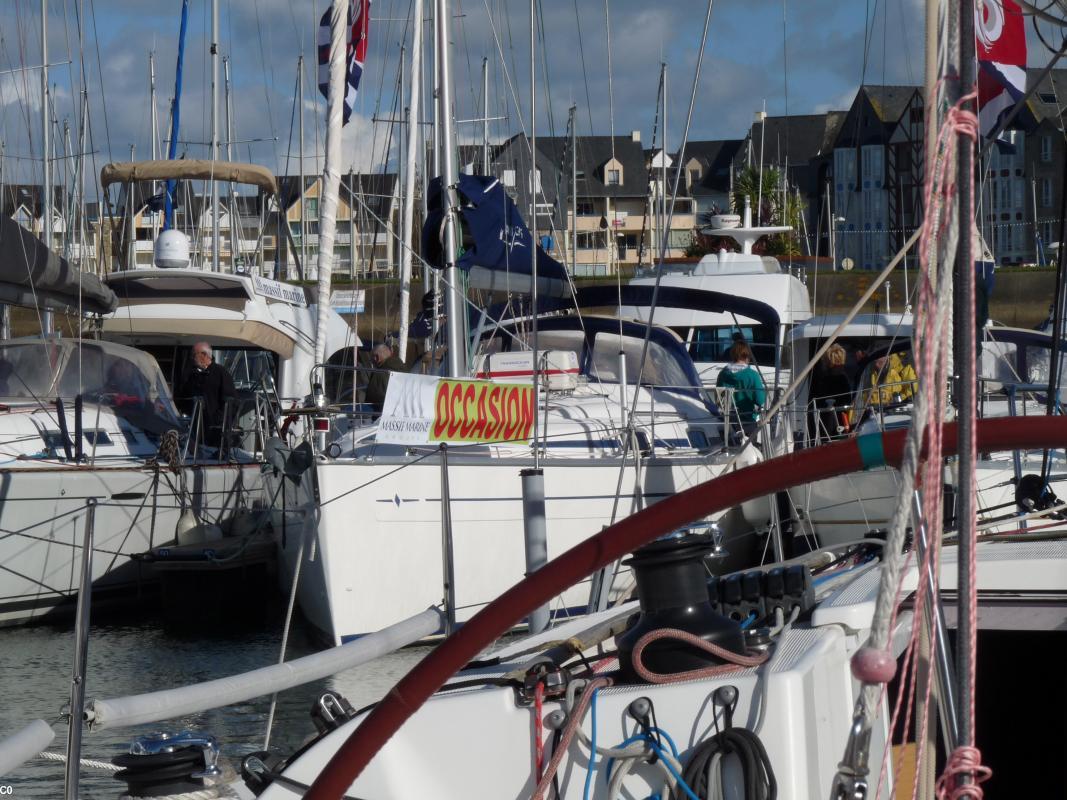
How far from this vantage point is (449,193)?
1005cm

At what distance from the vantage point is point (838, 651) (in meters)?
2.91

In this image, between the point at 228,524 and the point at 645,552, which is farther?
the point at 228,524

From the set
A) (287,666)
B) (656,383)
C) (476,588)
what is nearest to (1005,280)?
(656,383)

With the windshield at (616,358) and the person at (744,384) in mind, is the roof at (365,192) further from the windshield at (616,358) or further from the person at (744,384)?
the person at (744,384)

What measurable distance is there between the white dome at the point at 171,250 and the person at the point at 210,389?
3.75m

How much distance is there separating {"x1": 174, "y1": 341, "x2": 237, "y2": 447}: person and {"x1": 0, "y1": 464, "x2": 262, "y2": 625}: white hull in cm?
132

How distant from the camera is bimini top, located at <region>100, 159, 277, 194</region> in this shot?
53.8ft

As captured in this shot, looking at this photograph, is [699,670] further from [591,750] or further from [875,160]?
[875,160]

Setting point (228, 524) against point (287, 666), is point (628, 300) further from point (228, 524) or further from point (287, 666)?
point (287, 666)

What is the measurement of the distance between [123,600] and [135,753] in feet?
27.4

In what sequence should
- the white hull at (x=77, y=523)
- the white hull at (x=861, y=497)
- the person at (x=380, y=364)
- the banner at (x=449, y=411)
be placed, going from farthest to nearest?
the person at (x=380, y=364) < the white hull at (x=77, y=523) < the white hull at (x=861, y=497) < the banner at (x=449, y=411)

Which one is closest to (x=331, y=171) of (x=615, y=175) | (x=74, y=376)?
(x=74, y=376)

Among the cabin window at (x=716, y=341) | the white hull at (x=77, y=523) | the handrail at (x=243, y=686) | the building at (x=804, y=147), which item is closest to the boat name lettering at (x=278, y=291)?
the white hull at (x=77, y=523)

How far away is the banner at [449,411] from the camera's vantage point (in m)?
8.40
